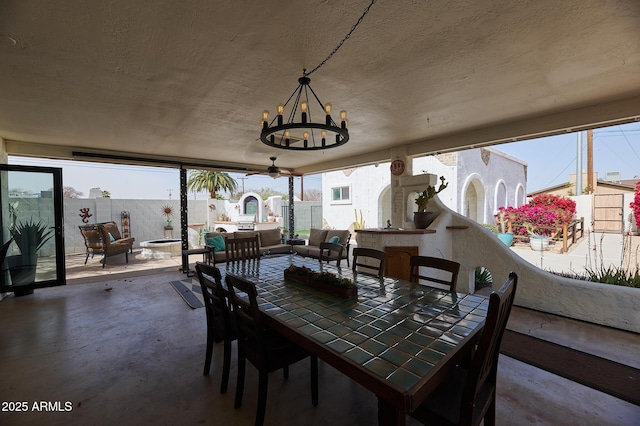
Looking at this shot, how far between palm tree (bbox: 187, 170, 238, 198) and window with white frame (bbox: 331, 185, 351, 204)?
6222mm

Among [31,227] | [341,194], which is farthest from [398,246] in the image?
[341,194]

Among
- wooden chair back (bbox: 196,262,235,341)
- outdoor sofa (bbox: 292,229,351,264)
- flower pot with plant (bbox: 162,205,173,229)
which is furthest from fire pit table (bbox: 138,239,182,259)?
wooden chair back (bbox: 196,262,235,341)

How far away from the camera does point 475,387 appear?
1.09m

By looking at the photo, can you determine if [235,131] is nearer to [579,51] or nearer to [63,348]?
[63,348]

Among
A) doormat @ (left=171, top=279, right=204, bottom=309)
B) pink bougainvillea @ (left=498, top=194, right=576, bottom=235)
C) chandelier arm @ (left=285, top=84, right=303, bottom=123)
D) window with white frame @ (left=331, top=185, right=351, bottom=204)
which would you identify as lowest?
doormat @ (left=171, top=279, right=204, bottom=309)

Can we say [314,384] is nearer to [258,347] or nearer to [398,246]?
[258,347]

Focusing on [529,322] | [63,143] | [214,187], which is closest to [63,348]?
[63,143]

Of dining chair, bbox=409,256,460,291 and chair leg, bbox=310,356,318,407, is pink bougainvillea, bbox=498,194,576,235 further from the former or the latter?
chair leg, bbox=310,356,318,407

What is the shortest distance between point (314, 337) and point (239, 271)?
1.59 meters

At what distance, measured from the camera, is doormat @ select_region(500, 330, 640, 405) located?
6.36 feet

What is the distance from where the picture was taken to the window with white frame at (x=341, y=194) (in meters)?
9.80

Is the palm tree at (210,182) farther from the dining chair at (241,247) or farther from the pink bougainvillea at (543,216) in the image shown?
the pink bougainvillea at (543,216)

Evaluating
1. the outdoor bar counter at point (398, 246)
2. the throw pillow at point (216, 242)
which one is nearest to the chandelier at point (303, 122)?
the outdoor bar counter at point (398, 246)

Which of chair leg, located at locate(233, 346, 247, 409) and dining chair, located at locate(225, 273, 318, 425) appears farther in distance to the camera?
chair leg, located at locate(233, 346, 247, 409)
